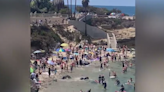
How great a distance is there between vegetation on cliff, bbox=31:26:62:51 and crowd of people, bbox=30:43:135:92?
1.58 feet

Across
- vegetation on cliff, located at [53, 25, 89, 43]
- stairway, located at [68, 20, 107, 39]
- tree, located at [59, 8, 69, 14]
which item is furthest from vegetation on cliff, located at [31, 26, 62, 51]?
tree, located at [59, 8, 69, 14]

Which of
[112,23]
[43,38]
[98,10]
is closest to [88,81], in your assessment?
[43,38]

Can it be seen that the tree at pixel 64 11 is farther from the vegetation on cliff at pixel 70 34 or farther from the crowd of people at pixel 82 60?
the crowd of people at pixel 82 60

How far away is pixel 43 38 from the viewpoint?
810cm

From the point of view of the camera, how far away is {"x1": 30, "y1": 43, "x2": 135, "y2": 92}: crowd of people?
6.26m

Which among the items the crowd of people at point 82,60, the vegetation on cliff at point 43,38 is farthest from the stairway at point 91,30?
the vegetation on cliff at point 43,38

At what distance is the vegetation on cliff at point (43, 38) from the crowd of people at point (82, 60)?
0.48 meters

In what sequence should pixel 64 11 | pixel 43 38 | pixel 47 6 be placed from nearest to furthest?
pixel 43 38 < pixel 64 11 < pixel 47 6

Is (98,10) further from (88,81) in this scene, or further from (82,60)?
(88,81)

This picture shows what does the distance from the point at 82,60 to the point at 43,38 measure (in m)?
1.60

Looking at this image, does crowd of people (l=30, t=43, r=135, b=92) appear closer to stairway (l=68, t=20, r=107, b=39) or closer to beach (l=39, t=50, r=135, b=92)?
beach (l=39, t=50, r=135, b=92)
